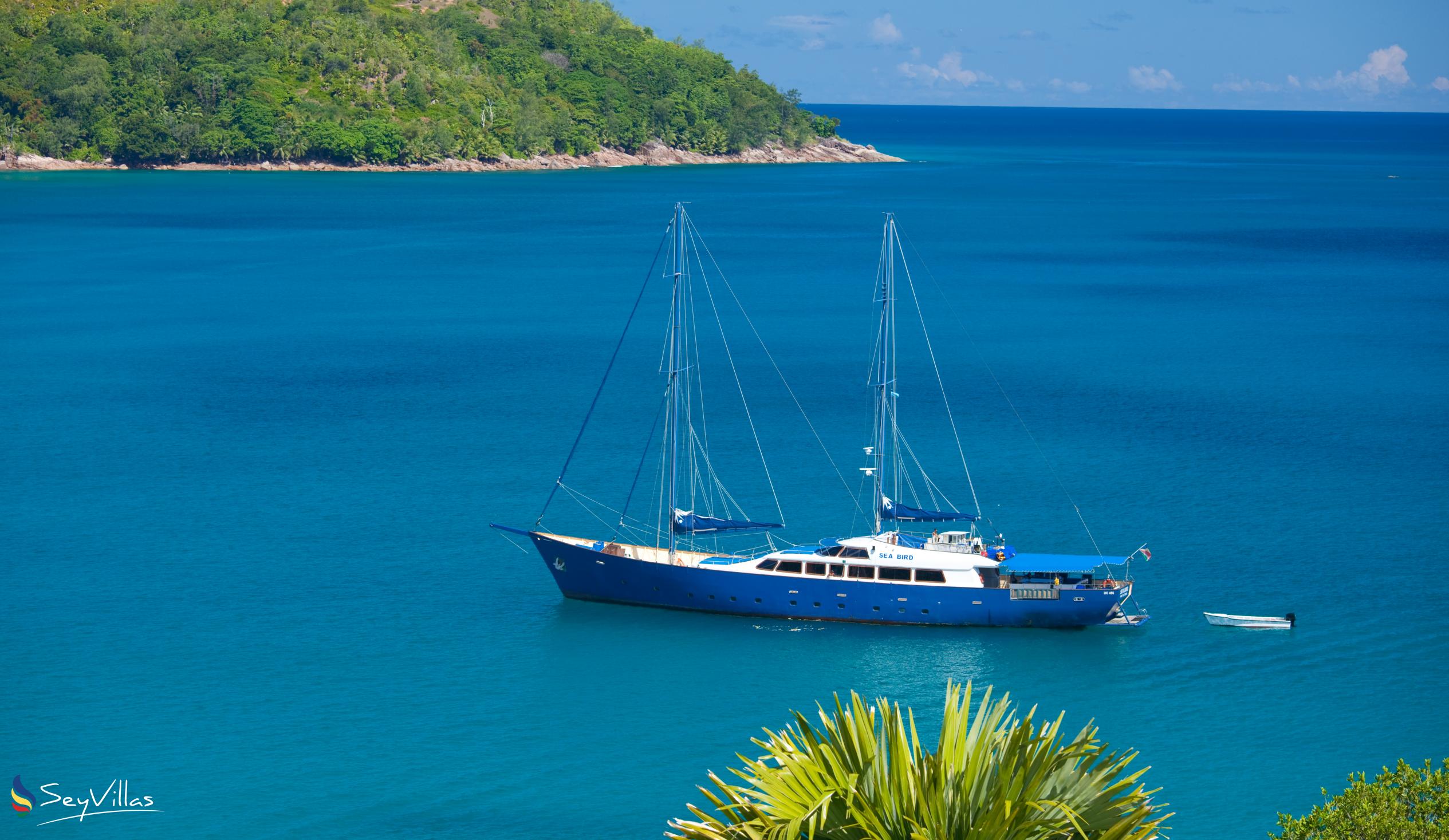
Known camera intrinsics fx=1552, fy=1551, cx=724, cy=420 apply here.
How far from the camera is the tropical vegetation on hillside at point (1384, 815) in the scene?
18672 millimetres

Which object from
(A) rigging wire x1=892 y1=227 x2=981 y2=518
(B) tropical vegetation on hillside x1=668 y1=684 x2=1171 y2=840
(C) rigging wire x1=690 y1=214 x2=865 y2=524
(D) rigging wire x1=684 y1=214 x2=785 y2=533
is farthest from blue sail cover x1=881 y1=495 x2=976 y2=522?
(B) tropical vegetation on hillside x1=668 y1=684 x2=1171 y2=840

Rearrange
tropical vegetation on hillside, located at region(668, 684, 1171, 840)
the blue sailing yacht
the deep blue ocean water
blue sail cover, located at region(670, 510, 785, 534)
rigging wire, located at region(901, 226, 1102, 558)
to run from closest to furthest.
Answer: tropical vegetation on hillside, located at region(668, 684, 1171, 840)
the deep blue ocean water
the blue sailing yacht
blue sail cover, located at region(670, 510, 785, 534)
rigging wire, located at region(901, 226, 1102, 558)

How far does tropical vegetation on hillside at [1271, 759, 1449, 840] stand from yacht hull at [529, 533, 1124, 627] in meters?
20.3

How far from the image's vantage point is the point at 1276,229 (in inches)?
5669

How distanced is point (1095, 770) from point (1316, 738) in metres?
22.2

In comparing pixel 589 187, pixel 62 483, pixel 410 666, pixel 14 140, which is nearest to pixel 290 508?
pixel 62 483

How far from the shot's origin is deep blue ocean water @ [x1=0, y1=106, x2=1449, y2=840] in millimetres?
34094

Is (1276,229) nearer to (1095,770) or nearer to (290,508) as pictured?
(290,508)

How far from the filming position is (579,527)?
49969 mm
